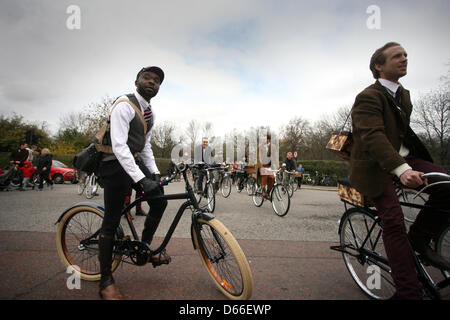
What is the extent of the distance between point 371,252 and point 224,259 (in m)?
1.29

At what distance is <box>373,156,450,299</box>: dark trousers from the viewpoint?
5.63 feet

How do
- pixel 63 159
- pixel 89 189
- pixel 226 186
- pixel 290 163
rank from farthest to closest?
1. pixel 63 159
2. pixel 290 163
3. pixel 226 186
4. pixel 89 189

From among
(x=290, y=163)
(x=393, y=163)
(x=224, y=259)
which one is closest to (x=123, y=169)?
(x=224, y=259)

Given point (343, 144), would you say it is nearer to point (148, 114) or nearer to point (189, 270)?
point (148, 114)

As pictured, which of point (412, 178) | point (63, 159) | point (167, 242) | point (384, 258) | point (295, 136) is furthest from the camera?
point (295, 136)

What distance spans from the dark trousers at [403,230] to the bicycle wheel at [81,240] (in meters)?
2.49

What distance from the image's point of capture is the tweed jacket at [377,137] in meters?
1.81

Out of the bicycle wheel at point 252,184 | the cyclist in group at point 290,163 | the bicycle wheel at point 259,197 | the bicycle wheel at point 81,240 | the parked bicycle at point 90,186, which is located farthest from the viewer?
the cyclist in group at point 290,163

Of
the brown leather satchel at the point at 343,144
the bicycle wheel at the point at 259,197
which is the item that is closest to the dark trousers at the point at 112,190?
the brown leather satchel at the point at 343,144

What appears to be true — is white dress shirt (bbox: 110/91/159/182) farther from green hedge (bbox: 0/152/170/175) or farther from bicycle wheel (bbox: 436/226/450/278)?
green hedge (bbox: 0/152/170/175)

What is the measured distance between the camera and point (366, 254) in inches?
89.8

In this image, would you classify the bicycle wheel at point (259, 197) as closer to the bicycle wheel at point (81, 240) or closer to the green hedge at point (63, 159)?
the bicycle wheel at point (81, 240)

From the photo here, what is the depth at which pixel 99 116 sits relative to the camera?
102 ft

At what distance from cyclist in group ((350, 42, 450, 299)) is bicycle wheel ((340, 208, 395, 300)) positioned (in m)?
0.27
